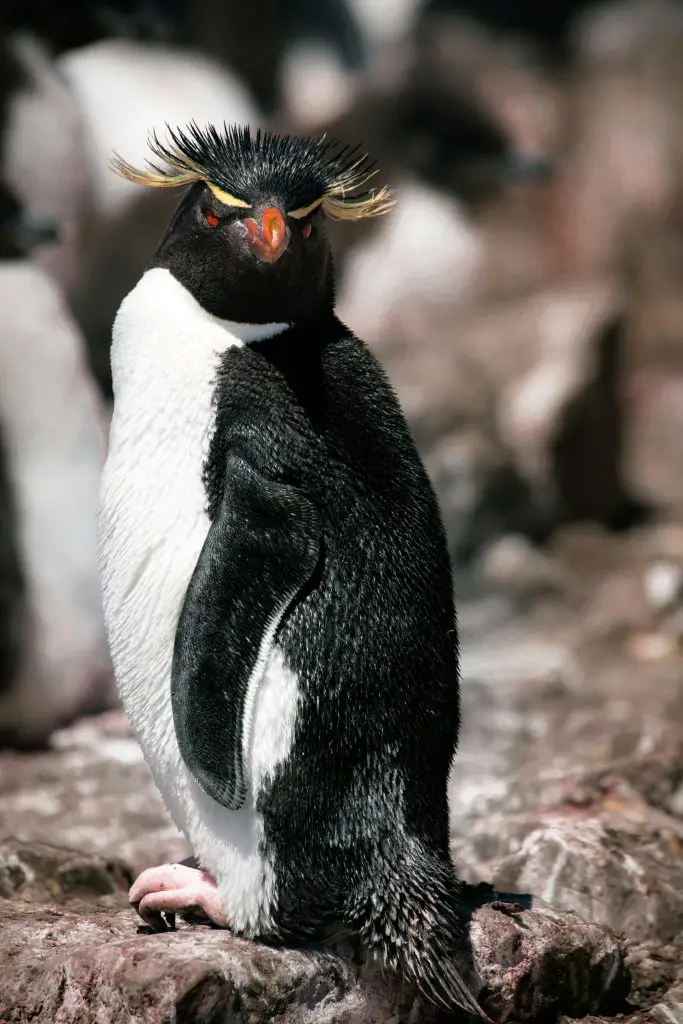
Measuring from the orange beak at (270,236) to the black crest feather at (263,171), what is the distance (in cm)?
6

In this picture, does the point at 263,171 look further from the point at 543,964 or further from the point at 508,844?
the point at 508,844

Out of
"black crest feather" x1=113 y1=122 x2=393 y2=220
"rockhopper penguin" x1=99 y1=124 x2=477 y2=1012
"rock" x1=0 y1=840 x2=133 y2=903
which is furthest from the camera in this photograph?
"rock" x1=0 y1=840 x2=133 y2=903

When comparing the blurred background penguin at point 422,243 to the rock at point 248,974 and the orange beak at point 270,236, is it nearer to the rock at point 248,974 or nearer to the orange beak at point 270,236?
the rock at point 248,974

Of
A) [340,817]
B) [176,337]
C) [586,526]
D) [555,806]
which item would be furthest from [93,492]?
[586,526]

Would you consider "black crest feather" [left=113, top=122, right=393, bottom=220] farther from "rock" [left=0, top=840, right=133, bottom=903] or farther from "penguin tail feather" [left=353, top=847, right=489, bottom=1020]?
"rock" [left=0, top=840, right=133, bottom=903]

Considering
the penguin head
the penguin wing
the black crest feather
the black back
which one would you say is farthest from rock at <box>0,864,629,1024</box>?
the black crest feather

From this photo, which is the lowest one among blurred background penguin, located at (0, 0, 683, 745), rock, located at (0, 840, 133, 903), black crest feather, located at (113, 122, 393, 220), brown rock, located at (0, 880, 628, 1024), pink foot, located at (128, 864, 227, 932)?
brown rock, located at (0, 880, 628, 1024)

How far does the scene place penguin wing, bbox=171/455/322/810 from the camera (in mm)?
2254

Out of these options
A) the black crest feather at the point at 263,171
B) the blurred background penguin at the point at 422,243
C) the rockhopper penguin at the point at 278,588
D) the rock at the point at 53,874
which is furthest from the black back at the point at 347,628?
the blurred background penguin at the point at 422,243

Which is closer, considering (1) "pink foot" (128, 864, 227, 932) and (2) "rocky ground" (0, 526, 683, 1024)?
(2) "rocky ground" (0, 526, 683, 1024)

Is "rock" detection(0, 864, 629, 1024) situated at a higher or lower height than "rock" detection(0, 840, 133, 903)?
lower

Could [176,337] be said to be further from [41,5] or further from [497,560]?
[41,5]

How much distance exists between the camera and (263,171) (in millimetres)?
2389

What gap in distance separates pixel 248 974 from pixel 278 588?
608 millimetres
